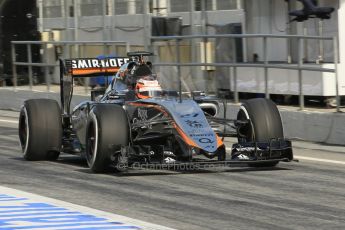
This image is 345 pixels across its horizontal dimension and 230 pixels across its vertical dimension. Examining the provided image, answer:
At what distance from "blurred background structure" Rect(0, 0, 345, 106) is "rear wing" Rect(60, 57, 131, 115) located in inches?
139

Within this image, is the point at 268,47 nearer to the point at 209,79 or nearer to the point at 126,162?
the point at 209,79

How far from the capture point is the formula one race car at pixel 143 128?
1172cm

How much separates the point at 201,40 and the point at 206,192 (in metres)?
9.07

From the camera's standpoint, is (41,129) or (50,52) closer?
(41,129)

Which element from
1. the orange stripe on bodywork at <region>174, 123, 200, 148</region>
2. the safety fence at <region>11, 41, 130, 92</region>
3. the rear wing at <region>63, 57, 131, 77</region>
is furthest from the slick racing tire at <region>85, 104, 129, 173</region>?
the safety fence at <region>11, 41, 130, 92</region>

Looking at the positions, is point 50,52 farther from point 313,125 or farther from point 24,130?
point 24,130

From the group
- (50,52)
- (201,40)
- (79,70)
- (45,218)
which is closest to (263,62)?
(201,40)

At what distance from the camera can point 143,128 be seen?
12250mm

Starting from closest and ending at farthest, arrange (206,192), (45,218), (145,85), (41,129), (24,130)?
→ (45,218) → (206,192) → (145,85) → (41,129) → (24,130)

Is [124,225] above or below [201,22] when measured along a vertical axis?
below

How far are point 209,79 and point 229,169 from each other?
626 centimetres

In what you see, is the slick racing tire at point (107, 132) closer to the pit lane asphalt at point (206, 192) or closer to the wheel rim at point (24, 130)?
the pit lane asphalt at point (206, 192)

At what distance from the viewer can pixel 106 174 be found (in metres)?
12.2

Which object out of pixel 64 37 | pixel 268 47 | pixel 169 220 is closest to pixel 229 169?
pixel 169 220
